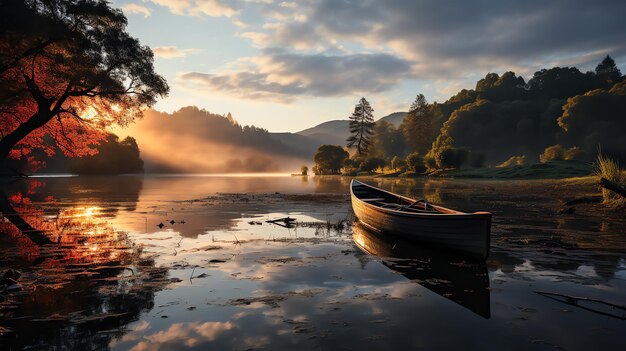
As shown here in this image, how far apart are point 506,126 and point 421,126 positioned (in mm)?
31113

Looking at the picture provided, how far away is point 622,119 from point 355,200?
102m

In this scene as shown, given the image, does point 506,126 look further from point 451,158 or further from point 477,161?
point 451,158

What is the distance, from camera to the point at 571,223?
16641mm

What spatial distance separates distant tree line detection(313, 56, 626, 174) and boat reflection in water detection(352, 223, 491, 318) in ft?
216

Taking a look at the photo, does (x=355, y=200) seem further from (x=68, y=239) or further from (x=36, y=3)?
(x=36, y=3)

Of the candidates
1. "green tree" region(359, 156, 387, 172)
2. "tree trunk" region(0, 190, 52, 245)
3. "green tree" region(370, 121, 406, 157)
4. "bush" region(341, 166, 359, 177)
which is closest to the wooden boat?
"tree trunk" region(0, 190, 52, 245)

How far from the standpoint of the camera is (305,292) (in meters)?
7.90

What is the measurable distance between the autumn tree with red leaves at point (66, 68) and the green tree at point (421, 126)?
93.4 metres

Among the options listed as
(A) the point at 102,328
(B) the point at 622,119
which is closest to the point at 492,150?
(B) the point at 622,119

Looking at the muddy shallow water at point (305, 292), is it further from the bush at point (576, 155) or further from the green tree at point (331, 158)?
the green tree at point (331, 158)

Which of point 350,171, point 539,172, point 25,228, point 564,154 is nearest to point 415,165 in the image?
point 350,171

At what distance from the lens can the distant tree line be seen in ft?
268

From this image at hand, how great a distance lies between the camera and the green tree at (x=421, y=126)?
4419 inches

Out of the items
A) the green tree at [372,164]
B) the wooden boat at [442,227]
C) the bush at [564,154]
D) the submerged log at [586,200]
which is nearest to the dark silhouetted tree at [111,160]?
the green tree at [372,164]
